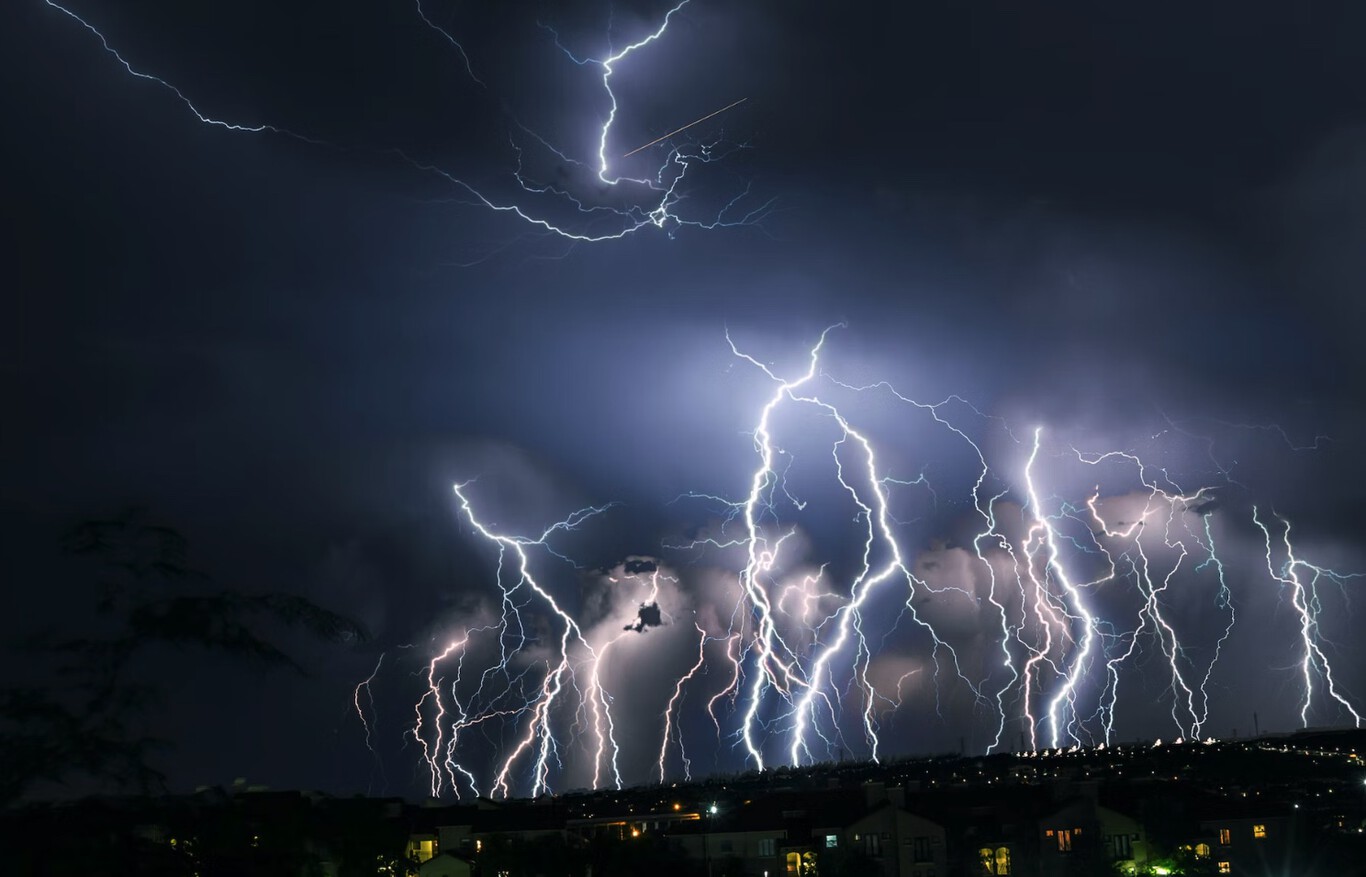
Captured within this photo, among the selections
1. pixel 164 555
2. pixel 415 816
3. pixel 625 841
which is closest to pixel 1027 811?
pixel 625 841

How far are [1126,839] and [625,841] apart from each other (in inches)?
586

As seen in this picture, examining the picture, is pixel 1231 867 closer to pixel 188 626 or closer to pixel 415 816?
pixel 415 816

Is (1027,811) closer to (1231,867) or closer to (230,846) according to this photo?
(1231,867)

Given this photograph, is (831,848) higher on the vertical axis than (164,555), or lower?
lower

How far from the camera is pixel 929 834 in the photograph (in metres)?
38.3

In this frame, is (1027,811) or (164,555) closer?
(164,555)

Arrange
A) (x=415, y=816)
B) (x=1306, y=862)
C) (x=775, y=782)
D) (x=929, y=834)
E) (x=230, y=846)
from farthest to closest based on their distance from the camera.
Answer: (x=775, y=782)
(x=415, y=816)
(x=929, y=834)
(x=1306, y=862)
(x=230, y=846)

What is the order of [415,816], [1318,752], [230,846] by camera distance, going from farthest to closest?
[1318,752] < [415,816] < [230,846]

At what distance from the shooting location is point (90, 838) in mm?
9898

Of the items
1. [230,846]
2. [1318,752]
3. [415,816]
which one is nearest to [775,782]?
[1318,752]

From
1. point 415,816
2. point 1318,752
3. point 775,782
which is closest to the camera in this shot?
point 415,816

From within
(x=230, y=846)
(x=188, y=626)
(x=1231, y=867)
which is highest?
(x=188, y=626)

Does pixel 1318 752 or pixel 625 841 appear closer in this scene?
pixel 625 841

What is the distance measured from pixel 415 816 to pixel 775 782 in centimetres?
3957
